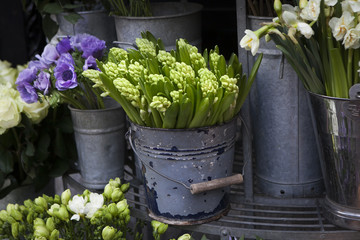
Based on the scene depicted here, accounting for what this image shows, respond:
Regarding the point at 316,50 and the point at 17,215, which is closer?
the point at 316,50

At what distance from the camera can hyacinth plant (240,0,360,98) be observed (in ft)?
3.97

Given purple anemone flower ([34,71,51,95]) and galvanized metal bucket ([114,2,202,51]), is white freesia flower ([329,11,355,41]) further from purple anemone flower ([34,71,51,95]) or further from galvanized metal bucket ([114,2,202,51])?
purple anemone flower ([34,71,51,95])

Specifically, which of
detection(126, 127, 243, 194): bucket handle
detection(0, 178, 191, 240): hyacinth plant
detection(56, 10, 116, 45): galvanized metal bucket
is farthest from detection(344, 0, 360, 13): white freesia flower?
detection(56, 10, 116, 45): galvanized metal bucket

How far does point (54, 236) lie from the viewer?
1.43 meters

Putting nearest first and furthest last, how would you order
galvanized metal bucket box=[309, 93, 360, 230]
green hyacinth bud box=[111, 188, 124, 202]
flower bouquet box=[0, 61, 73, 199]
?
galvanized metal bucket box=[309, 93, 360, 230] < green hyacinth bud box=[111, 188, 124, 202] < flower bouquet box=[0, 61, 73, 199]

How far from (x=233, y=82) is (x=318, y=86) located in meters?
0.21

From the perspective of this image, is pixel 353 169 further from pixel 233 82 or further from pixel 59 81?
pixel 59 81

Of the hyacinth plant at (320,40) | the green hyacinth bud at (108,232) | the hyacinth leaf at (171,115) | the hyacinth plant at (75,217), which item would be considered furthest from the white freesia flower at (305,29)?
the green hyacinth bud at (108,232)

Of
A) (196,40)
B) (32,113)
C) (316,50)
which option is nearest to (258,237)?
(316,50)

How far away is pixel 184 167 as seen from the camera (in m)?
1.43

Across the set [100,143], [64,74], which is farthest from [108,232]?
[64,74]

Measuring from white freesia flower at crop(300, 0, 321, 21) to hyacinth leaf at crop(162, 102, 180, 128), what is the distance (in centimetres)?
36

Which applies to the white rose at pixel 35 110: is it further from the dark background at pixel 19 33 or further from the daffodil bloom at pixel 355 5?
the daffodil bloom at pixel 355 5

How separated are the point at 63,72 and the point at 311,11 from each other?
720mm
